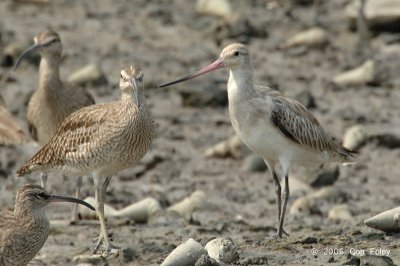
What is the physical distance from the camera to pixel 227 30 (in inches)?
737

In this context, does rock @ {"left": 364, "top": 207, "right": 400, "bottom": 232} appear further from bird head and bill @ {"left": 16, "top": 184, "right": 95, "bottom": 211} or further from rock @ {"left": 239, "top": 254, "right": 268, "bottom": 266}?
bird head and bill @ {"left": 16, "top": 184, "right": 95, "bottom": 211}

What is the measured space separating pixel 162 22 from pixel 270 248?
29.7 feet

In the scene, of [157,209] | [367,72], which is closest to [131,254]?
[157,209]

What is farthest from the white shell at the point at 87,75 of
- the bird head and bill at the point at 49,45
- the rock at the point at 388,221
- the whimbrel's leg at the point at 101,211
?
the rock at the point at 388,221

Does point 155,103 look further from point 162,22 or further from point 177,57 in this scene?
point 162,22

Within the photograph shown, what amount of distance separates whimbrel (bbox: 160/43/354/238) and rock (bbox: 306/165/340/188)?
2.52 meters

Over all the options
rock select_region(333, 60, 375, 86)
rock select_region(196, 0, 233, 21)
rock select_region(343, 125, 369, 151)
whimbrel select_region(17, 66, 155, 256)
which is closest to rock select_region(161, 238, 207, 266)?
whimbrel select_region(17, 66, 155, 256)

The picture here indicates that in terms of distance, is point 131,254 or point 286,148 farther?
point 286,148

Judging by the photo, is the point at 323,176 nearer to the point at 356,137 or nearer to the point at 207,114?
the point at 356,137

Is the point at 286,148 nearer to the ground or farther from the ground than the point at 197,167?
farther from the ground

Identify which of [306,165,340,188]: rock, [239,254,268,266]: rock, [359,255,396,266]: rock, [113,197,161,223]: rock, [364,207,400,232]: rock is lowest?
[306,165,340,188]: rock

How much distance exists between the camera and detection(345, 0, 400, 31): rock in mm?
19062

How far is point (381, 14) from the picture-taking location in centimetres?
1923

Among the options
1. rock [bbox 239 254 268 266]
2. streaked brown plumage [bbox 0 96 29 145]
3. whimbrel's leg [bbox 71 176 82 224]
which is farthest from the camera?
streaked brown plumage [bbox 0 96 29 145]
